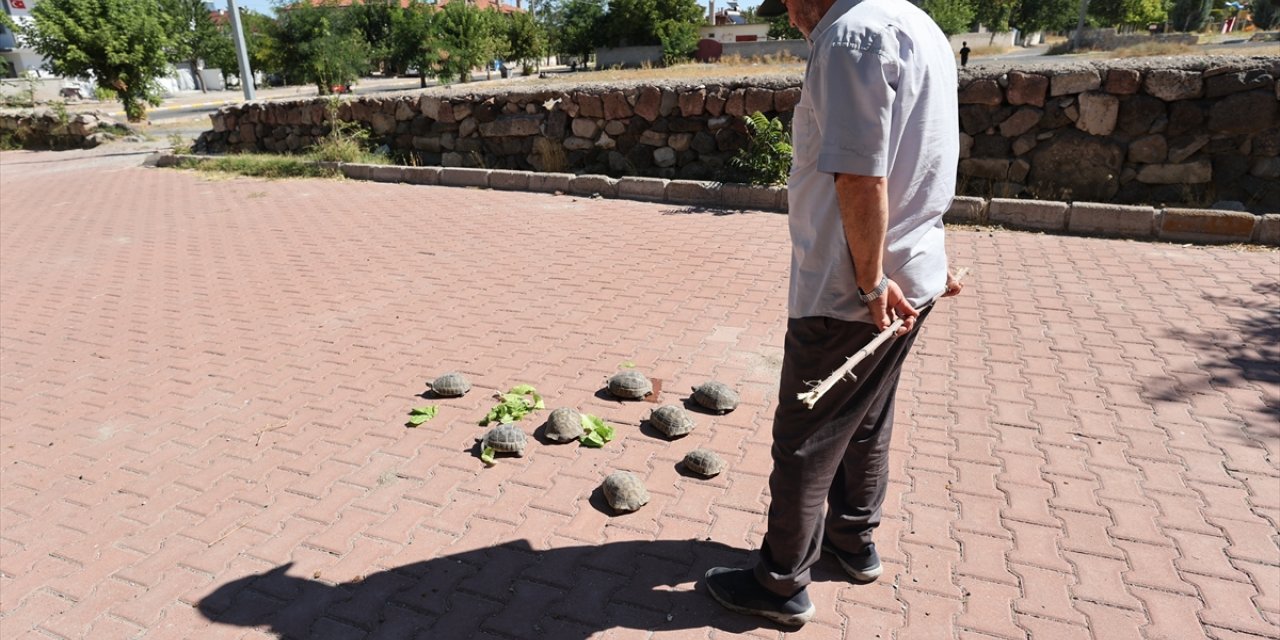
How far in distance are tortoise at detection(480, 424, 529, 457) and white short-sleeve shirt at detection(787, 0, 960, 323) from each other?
2.01m

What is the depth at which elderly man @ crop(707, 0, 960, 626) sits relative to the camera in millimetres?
1835

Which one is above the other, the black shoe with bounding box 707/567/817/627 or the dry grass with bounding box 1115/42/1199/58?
the dry grass with bounding box 1115/42/1199/58

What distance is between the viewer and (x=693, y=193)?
30.5 ft

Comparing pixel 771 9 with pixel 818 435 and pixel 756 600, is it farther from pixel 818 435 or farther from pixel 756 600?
pixel 756 600

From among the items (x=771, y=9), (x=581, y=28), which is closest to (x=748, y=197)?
(x=771, y=9)

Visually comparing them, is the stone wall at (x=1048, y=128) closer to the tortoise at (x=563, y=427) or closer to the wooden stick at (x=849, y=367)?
the tortoise at (x=563, y=427)

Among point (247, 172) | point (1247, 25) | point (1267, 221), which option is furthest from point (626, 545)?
point (1247, 25)

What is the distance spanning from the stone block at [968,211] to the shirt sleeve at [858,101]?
6.55 meters

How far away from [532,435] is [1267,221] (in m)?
7.03

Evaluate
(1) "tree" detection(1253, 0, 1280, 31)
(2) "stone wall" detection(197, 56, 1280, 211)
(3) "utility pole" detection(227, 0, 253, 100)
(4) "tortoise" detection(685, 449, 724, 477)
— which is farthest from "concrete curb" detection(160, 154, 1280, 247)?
(1) "tree" detection(1253, 0, 1280, 31)

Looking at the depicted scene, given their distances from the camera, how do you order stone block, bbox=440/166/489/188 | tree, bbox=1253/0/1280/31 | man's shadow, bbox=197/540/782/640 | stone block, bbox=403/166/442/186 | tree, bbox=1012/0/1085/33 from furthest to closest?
1. tree, bbox=1012/0/1085/33
2. tree, bbox=1253/0/1280/31
3. stone block, bbox=403/166/442/186
4. stone block, bbox=440/166/489/188
5. man's shadow, bbox=197/540/782/640

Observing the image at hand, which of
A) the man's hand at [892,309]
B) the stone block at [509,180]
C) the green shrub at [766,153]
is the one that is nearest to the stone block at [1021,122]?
the green shrub at [766,153]

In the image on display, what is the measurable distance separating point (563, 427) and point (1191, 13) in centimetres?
7136

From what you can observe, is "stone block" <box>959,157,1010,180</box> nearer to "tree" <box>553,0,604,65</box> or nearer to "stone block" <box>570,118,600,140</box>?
"stone block" <box>570,118,600,140</box>
